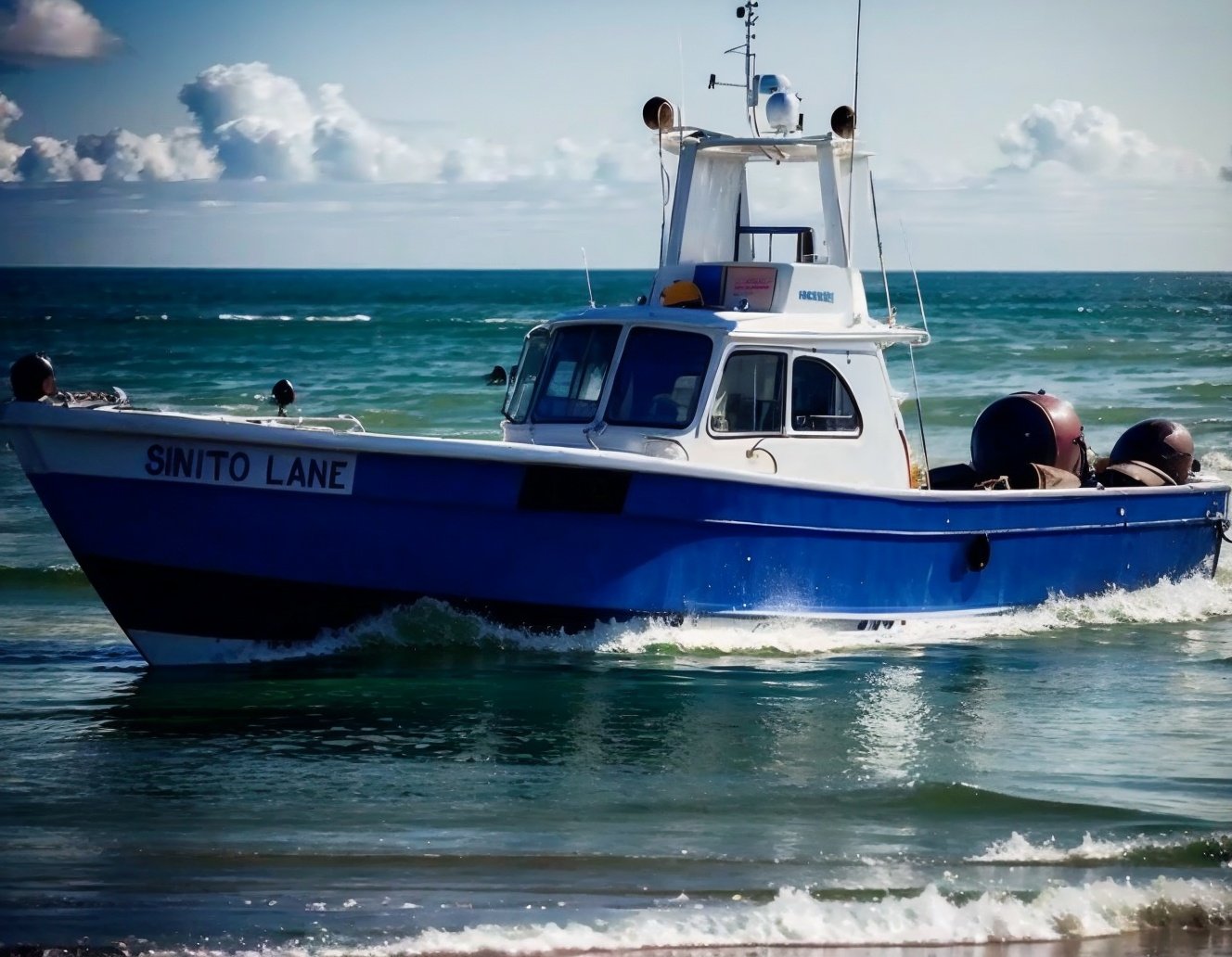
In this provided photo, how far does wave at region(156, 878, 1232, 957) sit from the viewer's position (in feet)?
22.3

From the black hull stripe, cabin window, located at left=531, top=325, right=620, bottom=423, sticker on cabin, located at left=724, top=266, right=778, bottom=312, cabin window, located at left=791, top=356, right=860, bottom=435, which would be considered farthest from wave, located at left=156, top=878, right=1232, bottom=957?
sticker on cabin, located at left=724, top=266, right=778, bottom=312

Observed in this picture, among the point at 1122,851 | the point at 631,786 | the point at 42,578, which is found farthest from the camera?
the point at 42,578

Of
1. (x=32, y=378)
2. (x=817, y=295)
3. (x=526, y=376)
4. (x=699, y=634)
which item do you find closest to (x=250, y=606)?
(x=32, y=378)

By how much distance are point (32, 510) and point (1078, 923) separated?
47.6 ft

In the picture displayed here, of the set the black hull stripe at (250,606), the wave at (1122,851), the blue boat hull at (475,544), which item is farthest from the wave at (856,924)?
the black hull stripe at (250,606)

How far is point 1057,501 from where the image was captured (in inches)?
507

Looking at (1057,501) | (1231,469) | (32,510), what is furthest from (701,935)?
(1231,469)

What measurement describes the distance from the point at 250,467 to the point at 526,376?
8.27 feet

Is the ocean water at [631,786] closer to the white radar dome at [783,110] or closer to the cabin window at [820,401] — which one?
the cabin window at [820,401]

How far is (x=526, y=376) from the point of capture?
486 inches

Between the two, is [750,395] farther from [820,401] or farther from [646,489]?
[646,489]

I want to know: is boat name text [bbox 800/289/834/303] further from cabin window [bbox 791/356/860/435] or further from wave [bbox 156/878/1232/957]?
wave [bbox 156/878/1232/957]

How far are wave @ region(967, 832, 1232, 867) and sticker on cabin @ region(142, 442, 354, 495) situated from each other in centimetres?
445

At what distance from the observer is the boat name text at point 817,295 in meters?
12.1
